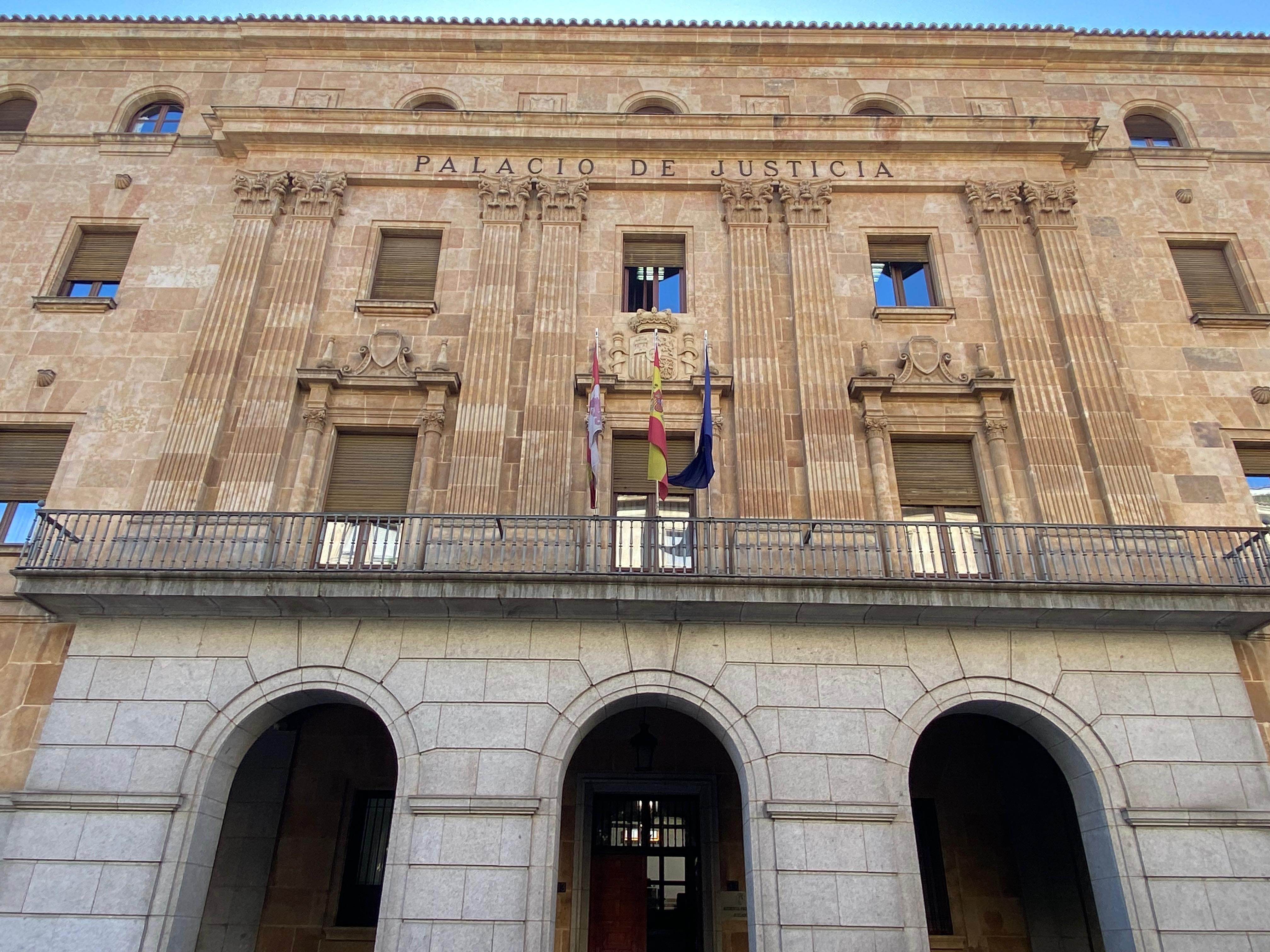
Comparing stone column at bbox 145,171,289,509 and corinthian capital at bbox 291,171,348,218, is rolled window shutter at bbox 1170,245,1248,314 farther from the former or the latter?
stone column at bbox 145,171,289,509

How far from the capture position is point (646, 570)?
12.3 m

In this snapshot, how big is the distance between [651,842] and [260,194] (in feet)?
45.4

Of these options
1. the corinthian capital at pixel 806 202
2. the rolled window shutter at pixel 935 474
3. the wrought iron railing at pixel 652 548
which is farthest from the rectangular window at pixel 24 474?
the rolled window shutter at pixel 935 474

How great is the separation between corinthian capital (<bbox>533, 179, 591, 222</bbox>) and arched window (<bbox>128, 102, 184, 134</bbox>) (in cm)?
814

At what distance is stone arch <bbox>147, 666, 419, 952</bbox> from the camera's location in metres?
10.2

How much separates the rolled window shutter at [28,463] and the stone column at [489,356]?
6.75 m

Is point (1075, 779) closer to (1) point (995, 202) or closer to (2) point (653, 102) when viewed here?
(1) point (995, 202)

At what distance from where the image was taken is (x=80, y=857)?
10.4 m

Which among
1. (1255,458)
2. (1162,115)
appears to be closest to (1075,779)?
(1255,458)

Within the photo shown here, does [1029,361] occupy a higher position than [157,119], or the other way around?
[157,119]

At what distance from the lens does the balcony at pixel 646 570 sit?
36.8 ft

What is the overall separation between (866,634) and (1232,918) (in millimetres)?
5262

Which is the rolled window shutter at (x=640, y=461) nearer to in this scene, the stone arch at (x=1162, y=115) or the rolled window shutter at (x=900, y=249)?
the rolled window shutter at (x=900, y=249)

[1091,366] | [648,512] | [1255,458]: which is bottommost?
[648,512]
